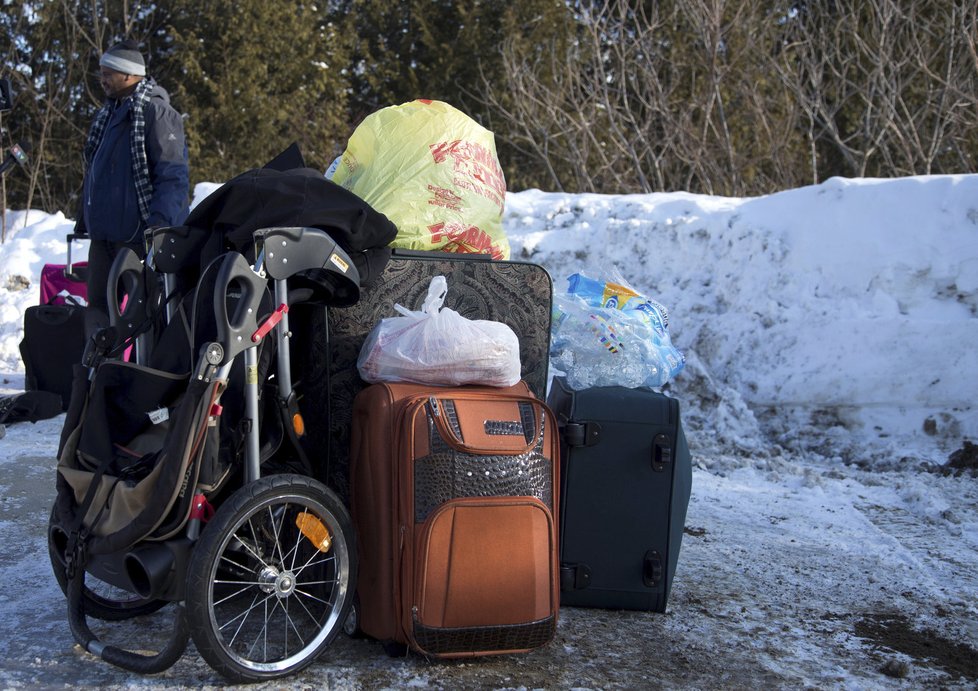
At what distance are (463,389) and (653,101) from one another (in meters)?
9.39

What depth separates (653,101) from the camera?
37.9ft

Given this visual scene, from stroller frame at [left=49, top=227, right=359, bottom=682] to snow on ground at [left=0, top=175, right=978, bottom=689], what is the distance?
0.47ft

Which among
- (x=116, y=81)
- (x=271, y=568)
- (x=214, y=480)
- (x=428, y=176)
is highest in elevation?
(x=116, y=81)

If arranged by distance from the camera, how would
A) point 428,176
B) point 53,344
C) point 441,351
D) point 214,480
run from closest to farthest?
point 214,480
point 441,351
point 428,176
point 53,344

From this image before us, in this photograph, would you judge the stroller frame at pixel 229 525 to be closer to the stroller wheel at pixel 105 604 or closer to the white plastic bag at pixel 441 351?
the stroller wheel at pixel 105 604

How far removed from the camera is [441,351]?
2.79 metres

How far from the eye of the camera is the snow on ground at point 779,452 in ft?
9.09

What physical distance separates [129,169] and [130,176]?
0.04 m

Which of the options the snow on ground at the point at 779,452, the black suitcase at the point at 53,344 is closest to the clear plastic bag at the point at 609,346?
the snow on ground at the point at 779,452

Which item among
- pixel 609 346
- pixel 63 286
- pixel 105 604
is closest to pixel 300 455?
pixel 105 604

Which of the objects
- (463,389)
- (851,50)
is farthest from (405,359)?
(851,50)

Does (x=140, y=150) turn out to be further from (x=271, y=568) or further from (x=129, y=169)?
(x=271, y=568)

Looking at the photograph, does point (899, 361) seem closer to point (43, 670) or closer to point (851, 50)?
point (43, 670)

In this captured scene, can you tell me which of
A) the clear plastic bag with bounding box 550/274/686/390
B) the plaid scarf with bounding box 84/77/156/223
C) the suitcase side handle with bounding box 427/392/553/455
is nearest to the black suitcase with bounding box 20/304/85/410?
the plaid scarf with bounding box 84/77/156/223
